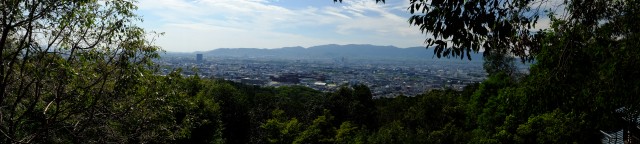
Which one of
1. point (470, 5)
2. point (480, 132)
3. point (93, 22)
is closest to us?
point (470, 5)

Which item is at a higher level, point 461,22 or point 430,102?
point 461,22

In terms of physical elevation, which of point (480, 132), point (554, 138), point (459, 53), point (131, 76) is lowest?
point (480, 132)

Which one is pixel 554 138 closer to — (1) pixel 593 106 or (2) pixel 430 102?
(1) pixel 593 106

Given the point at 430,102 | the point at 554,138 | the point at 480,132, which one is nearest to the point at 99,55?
the point at 554,138

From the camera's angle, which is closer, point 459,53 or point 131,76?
point 459,53

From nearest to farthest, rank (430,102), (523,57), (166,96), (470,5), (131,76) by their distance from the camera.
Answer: (470,5), (523,57), (131,76), (166,96), (430,102)

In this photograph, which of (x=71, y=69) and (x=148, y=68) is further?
(x=148, y=68)

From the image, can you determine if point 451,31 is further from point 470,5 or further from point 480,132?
point 480,132

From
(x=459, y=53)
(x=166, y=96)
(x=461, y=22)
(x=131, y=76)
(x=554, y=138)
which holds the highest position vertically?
(x=461, y=22)

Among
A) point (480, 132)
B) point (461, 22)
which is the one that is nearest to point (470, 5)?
point (461, 22)
